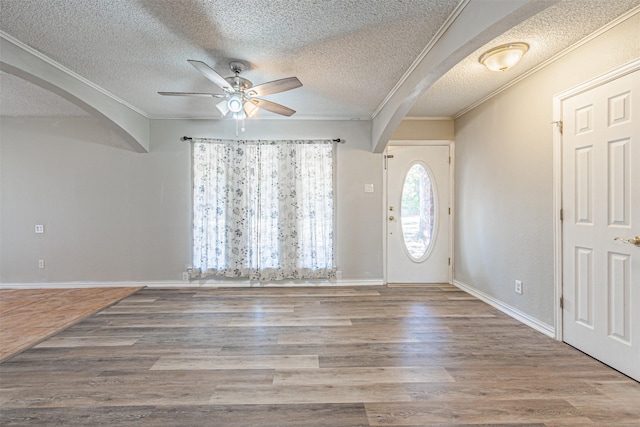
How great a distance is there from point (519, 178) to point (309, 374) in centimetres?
272

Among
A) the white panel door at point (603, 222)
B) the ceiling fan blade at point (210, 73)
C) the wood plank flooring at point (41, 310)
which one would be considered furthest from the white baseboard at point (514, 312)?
the wood plank flooring at point (41, 310)

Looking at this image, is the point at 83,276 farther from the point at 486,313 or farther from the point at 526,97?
the point at 526,97

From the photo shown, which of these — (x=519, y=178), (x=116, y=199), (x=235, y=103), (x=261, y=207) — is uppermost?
(x=235, y=103)

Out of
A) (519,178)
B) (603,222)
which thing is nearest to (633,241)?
(603,222)

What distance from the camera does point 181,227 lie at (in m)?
4.13

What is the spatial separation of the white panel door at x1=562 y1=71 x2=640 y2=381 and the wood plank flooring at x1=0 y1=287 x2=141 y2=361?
4.46m

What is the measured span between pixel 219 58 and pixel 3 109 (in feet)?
11.7

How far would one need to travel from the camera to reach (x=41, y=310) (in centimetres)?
321

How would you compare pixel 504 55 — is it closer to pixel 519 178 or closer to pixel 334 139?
pixel 519 178

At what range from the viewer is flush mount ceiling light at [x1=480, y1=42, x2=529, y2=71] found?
7.45ft

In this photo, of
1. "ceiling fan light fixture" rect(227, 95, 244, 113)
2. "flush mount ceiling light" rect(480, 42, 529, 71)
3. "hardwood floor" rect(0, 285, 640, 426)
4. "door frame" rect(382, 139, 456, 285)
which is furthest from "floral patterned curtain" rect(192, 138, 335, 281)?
"flush mount ceiling light" rect(480, 42, 529, 71)

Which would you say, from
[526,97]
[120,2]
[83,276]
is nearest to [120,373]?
[120,2]

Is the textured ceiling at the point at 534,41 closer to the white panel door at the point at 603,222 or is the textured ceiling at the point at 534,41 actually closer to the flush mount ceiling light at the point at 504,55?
the flush mount ceiling light at the point at 504,55

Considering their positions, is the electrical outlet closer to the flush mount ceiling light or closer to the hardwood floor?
the hardwood floor
